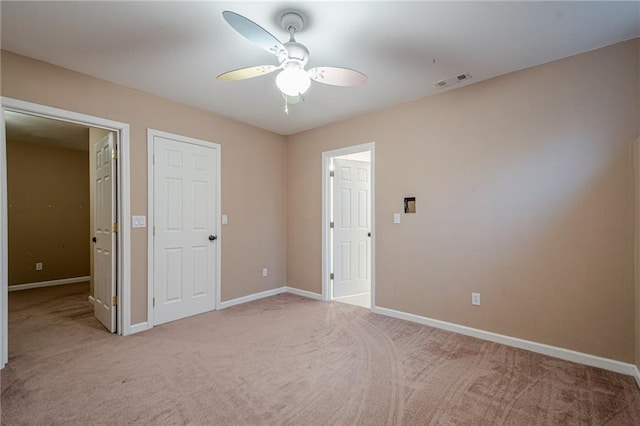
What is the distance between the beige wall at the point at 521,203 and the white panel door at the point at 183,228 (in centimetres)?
210

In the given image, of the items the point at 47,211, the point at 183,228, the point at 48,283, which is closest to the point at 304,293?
the point at 183,228

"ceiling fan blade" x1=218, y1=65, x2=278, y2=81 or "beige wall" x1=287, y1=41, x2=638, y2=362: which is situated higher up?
"ceiling fan blade" x1=218, y1=65, x2=278, y2=81

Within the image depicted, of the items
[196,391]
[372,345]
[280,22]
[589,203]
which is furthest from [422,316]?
[280,22]

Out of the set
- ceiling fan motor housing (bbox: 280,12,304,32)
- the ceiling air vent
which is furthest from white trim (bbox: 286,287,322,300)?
ceiling fan motor housing (bbox: 280,12,304,32)

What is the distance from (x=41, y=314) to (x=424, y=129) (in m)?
5.01

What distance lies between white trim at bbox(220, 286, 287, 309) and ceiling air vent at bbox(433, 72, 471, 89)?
349 cm

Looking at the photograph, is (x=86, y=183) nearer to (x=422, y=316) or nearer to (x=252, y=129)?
(x=252, y=129)

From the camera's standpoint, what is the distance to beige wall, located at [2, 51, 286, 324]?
8.93 ft

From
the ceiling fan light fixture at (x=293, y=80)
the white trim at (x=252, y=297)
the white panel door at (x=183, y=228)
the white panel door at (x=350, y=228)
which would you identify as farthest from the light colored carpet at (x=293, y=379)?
the ceiling fan light fixture at (x=293, y=80)

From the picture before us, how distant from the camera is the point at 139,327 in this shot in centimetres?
325

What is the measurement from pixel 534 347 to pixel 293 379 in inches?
83.6

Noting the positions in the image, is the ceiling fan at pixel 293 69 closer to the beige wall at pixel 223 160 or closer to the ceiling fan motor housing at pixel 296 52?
the ceiling fan motor housing at pixel 296 52

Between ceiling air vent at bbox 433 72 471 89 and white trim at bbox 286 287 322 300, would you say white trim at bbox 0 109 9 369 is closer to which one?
white trim at bbox 286 287 322 300

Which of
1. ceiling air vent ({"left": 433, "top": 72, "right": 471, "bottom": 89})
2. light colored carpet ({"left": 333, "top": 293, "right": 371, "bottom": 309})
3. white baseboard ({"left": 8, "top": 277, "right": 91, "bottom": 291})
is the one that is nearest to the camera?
ceiling air vent ({"left": 433, "top": 72, "right": 471, "bottom": 89})
